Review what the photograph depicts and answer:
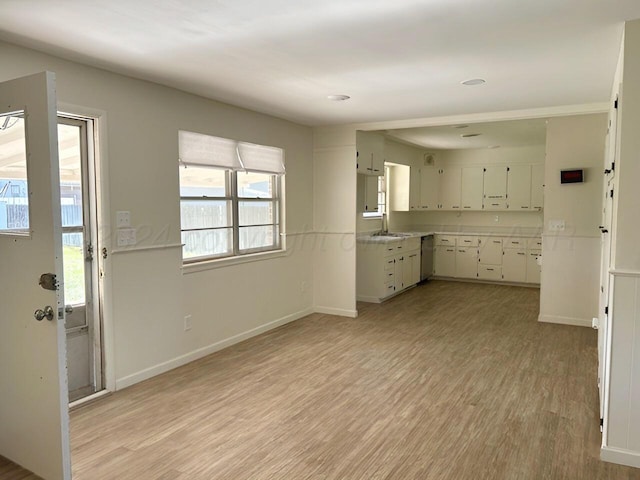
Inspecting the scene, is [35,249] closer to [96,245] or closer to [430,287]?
[96,245]

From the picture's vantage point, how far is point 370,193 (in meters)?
6.95

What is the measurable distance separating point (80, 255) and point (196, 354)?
143 centimetres

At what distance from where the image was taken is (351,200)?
5.71 m

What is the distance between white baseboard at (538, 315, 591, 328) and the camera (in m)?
5.22

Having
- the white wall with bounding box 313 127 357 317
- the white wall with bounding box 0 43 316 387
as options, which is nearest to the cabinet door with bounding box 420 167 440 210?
the white wall with bounding box 313 127 357 317

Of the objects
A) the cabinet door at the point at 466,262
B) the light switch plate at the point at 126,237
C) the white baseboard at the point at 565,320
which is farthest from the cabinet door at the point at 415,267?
the light switch plate at the point at 126,237

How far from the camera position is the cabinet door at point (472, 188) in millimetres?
8375

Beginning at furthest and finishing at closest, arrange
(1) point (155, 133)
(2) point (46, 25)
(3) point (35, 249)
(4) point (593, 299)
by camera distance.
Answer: (4) point (593, 299) < (1) point (155, 133) < (2) point (46, 25) < (3) point (35, 249)

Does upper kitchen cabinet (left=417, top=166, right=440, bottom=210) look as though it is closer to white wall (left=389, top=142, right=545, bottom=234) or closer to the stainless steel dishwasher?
white wall (left=389, top=142, right=545, bottom=234)

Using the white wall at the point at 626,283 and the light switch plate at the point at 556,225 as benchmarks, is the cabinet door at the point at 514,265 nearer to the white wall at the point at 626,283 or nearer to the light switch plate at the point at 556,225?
the light switch plate at the point at 556,225

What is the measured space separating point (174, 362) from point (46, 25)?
2721mm

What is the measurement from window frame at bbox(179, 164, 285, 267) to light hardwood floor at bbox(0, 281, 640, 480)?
93 centimetres

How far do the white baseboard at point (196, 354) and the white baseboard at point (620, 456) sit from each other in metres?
3.21

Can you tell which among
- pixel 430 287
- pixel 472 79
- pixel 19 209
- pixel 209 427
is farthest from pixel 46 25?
pixel 430 287
